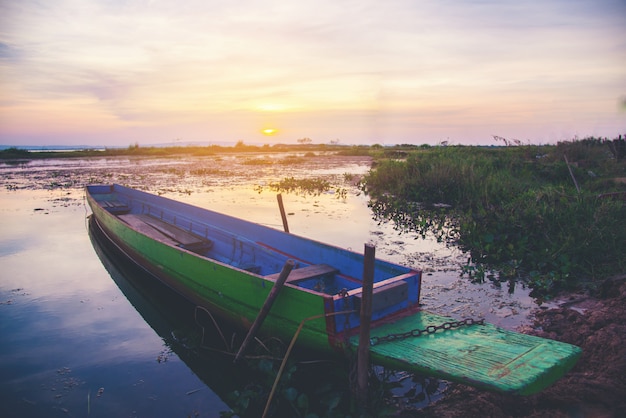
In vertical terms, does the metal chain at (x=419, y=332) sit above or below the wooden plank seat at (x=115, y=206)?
below

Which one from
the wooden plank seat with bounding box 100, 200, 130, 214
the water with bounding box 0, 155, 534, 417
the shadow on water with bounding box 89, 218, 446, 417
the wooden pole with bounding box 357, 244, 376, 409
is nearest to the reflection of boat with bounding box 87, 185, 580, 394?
the wooden pole with bounding box 357, 244, 376, 409

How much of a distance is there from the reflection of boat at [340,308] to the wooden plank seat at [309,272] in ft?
0.04

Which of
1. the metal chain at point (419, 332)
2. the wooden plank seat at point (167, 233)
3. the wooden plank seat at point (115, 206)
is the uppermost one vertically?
the wooden plank seat at point (115, 206)

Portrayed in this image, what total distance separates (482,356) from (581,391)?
1012mm

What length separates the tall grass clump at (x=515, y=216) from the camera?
271 inches

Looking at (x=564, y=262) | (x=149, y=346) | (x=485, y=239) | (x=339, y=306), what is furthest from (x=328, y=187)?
(x=339, y=306)

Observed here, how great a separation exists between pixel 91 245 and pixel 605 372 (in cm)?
1056

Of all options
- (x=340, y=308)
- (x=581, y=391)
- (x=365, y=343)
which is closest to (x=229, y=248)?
(x=340, y=308)

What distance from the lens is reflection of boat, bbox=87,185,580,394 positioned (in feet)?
10.3

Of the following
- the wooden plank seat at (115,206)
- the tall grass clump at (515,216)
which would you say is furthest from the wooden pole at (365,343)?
the wooden plank seat at (115,206)

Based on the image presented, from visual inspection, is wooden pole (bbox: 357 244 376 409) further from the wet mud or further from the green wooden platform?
the wet mud

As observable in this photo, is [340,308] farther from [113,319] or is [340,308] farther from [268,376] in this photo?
[113,319]

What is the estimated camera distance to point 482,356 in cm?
328

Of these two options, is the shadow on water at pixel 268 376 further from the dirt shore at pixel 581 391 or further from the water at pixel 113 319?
the dirt shore at pixel 581 391
